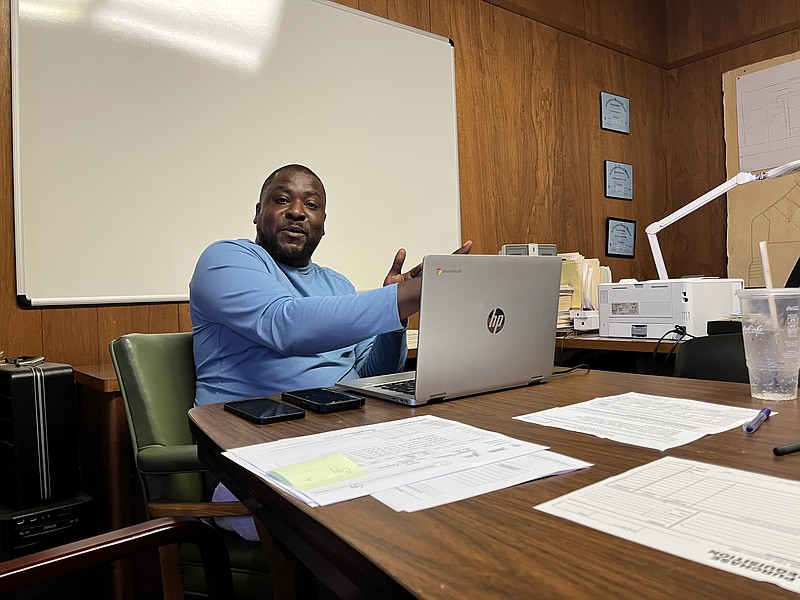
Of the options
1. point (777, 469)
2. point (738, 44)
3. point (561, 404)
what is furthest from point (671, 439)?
point (738, 44)

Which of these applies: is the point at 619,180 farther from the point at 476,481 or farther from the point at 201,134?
the point at 476,481

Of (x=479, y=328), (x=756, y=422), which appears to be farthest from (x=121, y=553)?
(x=756, y=422)

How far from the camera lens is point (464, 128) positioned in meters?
3.22

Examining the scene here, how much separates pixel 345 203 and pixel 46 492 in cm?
157

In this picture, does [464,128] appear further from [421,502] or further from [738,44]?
[421,502]

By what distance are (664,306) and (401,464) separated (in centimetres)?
208

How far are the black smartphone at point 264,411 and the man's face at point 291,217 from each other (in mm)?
679

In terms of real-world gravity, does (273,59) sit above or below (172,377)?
above

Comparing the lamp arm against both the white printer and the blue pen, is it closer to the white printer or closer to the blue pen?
the white printer

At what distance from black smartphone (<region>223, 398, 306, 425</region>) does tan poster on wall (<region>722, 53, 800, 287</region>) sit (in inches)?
138

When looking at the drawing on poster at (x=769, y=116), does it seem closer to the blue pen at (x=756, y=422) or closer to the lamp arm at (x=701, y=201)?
the lamp arm at (x=701, y=201)

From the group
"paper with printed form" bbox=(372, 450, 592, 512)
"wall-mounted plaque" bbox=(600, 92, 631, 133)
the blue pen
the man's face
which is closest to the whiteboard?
the man's face

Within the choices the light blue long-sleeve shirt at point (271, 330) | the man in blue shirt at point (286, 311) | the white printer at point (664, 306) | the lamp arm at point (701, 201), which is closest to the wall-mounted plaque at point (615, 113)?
the lamp arm at point (701, 201)

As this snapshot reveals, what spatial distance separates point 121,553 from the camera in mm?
771
